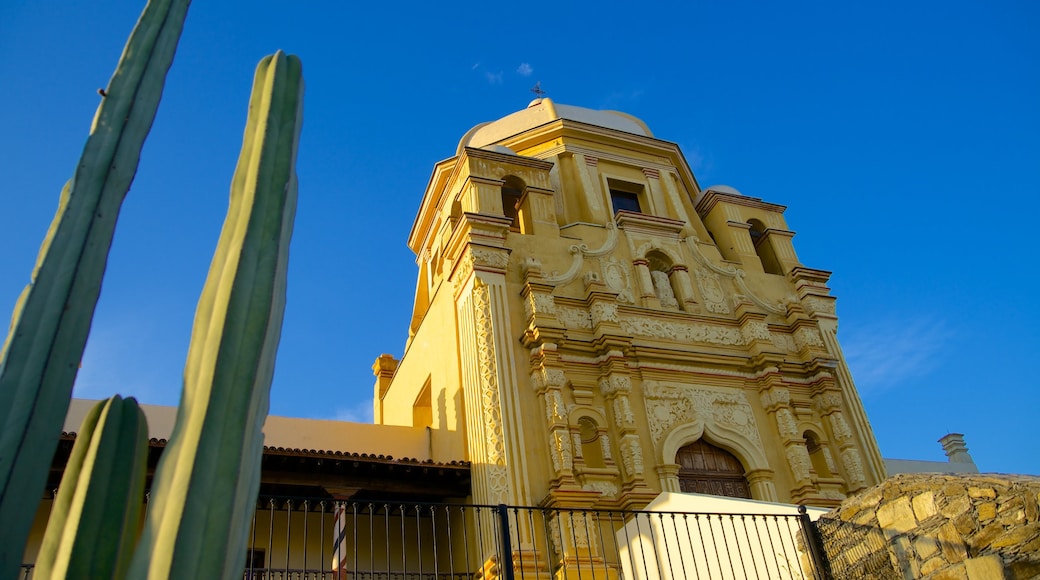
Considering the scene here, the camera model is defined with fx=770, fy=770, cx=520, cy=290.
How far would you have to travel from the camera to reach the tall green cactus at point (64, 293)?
2.32 m

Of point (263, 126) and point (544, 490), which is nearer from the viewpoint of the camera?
point (263, 126)

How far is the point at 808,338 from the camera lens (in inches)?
545

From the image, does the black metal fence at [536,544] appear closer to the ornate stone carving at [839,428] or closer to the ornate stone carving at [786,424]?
the ornate stone carving at [786,424]

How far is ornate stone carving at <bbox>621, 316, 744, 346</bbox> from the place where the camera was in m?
12.8

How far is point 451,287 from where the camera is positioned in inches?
521

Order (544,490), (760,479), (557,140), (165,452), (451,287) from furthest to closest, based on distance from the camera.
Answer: (557,140) → (451,287) → (760,479) → (544,490) → (165,452)

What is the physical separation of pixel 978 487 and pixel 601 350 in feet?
22.9

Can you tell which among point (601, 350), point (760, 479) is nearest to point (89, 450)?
point (601, 350)

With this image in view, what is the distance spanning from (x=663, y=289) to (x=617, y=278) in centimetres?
104

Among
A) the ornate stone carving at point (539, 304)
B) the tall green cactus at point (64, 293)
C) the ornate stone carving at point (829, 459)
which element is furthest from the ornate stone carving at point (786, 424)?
the tall green cactus at point (64, 293)

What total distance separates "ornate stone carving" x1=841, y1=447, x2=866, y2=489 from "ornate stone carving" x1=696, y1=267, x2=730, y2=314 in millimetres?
3088

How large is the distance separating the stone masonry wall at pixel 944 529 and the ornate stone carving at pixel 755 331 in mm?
6870

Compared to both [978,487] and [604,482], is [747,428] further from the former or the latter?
[978,487]

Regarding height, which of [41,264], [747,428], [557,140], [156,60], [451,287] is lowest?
[41,264]
